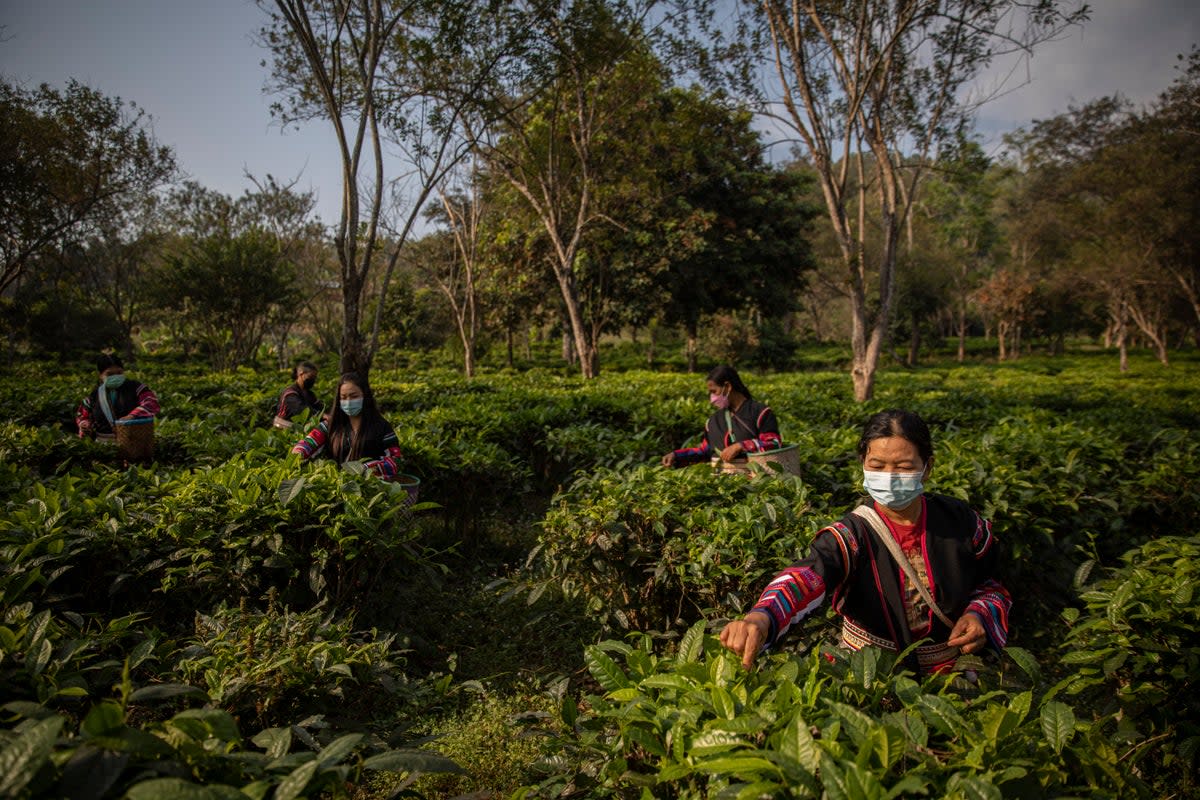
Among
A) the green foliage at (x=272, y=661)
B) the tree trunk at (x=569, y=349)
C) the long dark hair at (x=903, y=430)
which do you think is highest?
the tree trunk at (x=569, y=349)

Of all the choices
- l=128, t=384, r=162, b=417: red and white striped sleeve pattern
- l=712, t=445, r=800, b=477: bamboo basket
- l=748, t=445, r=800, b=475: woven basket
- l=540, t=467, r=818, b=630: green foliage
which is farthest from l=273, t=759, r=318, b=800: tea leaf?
l=128, t=384, r=162, b=417: red and white striped sleeve pattern

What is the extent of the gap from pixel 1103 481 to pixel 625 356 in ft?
94.3

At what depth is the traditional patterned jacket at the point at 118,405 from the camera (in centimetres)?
527

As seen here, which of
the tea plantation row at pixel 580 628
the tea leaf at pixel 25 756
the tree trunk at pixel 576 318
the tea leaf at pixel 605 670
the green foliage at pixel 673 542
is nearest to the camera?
the tea leaf at pixel 25 756

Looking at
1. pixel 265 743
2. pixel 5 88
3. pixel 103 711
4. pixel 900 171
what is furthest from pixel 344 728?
pixel 5 88

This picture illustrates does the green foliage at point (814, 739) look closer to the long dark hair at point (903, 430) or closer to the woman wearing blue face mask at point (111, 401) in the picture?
the long dark hair at point (903, 430)

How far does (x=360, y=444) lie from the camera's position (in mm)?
4305

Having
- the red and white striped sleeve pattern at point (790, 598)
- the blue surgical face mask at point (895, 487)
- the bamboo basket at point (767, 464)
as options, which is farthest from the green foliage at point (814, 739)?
the bamboo basket at point (767, 464)

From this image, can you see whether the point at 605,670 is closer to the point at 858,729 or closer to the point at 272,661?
the point at 858,729

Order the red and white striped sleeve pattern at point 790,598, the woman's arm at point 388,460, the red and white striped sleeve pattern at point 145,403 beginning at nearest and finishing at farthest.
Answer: the red and white striped sleeve pattern at point 790,598
the woman's arm at point 388,460
the red and white striped sleeve pattern at point 145,403

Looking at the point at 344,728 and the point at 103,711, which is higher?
the point at 103,711

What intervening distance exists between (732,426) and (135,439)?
4.63 meters

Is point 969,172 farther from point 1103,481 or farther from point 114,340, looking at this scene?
point 114,340

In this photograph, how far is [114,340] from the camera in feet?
95.2
